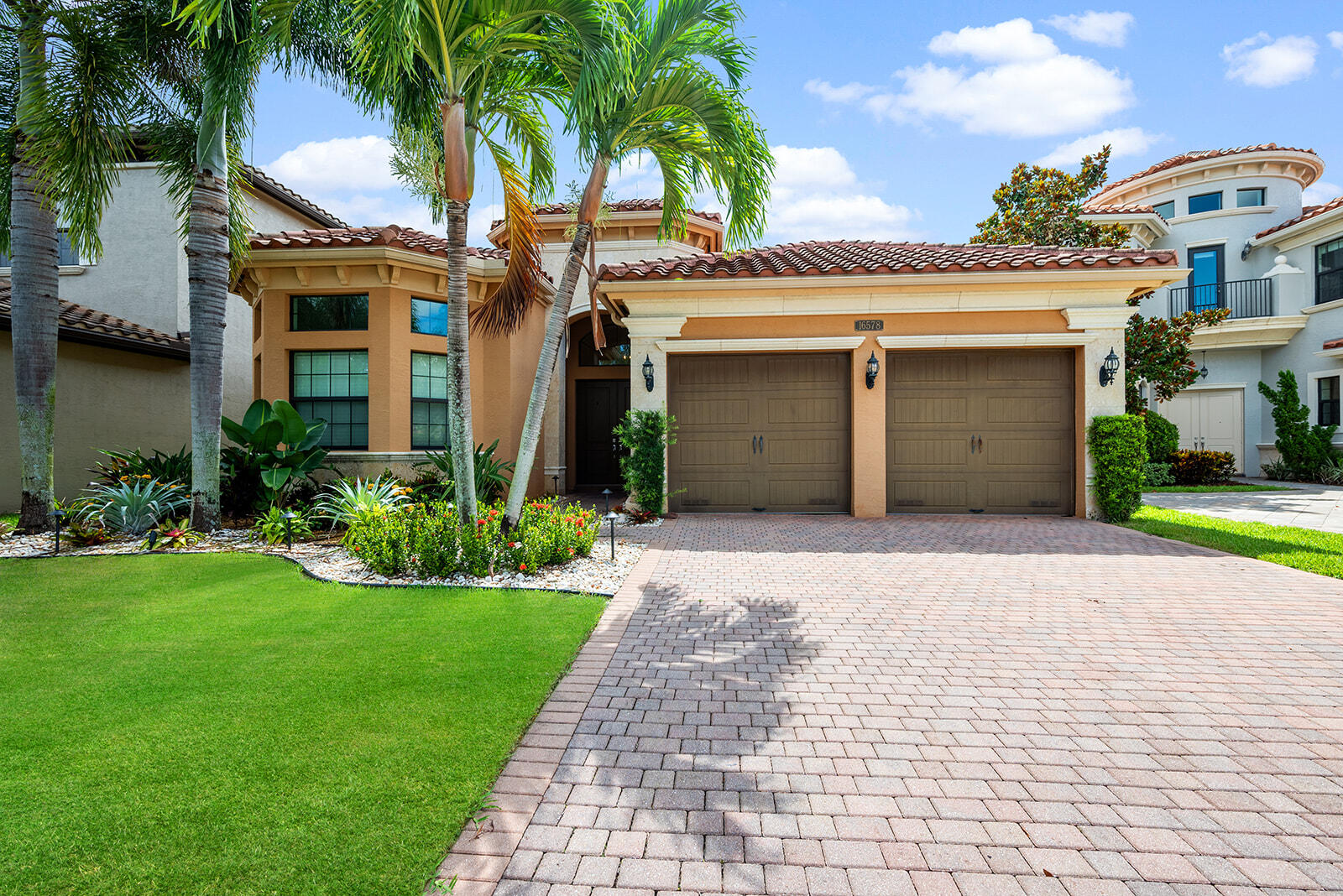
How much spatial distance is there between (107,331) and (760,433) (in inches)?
473

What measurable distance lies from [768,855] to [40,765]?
3.18m

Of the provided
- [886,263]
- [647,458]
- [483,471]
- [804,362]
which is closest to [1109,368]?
[886,263]

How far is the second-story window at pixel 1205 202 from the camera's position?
→ 21.0 metres

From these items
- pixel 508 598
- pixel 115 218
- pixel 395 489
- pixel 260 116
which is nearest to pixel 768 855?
pixel 508 598

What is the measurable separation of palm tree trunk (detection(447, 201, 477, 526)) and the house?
3575 mm

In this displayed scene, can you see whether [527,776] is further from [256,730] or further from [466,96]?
[466,96]

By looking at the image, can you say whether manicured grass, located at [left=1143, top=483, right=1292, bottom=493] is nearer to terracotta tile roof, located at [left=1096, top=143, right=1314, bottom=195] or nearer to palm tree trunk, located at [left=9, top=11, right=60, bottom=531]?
terracotta tile roof, located at [left=1096, top=143, right=1314, bottom=195]

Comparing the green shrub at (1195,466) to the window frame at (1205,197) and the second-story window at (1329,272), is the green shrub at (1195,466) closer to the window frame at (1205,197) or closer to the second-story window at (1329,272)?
the second-story window at (1329,272)

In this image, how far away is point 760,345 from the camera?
Answer: 10891 millimetres

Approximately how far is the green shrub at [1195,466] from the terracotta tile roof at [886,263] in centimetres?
974

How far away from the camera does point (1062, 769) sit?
9.48ft

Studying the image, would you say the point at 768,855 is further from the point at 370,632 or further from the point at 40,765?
the point at 370,632

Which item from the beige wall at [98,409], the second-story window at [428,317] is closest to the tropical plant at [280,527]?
the second-story window at [428,317]

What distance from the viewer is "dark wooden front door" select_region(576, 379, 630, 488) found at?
637 inches
